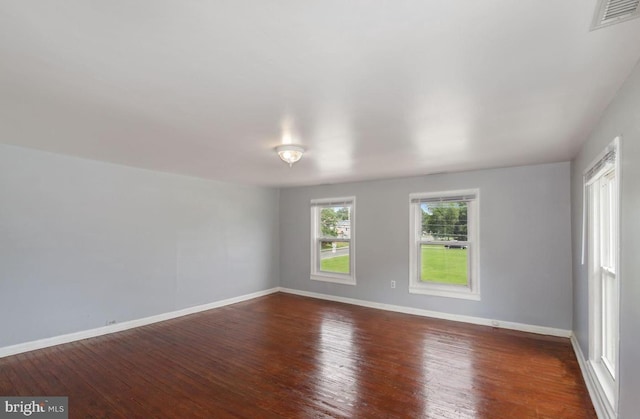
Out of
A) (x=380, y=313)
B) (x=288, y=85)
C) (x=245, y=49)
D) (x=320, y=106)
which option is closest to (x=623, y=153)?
(x=320, y=106)

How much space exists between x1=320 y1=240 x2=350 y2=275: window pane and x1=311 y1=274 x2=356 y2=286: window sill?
0.42 feet

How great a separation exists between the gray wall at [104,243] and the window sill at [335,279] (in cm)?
144

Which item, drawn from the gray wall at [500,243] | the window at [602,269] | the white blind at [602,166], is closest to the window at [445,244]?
the gray wall at [500,243]

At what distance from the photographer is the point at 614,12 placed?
1.21m

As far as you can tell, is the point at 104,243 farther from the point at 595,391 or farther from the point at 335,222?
the point at 595,391

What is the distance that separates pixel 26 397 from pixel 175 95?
9.22 feet

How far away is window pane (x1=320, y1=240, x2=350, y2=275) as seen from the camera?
607 centimetres

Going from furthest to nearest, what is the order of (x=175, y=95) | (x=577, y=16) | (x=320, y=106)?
(x=320, y=106) → (x=175, y=95) → (x=577, y=16)

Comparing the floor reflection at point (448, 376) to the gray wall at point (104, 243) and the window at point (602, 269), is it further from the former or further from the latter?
the gray wall at point (104, 243)

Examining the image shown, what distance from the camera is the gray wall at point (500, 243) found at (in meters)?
4.06

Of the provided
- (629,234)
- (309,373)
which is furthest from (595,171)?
(309,373)

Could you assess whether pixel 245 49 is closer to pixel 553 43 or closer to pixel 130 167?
pixel 553 43

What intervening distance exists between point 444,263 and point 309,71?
13.7 ft

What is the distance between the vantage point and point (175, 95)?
2008mm
